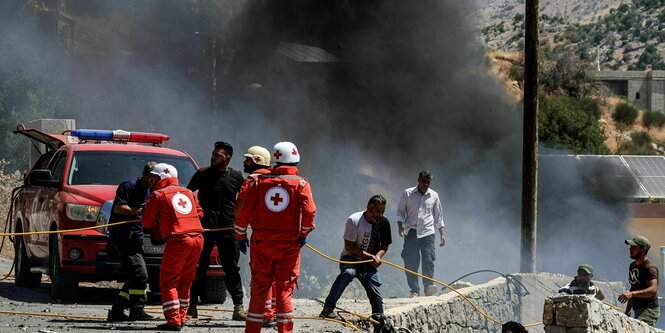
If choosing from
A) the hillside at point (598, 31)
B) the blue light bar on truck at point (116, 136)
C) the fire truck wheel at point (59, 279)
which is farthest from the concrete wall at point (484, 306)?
the hillside at point (598, 31)

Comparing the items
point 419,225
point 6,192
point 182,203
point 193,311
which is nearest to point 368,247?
point 193,311

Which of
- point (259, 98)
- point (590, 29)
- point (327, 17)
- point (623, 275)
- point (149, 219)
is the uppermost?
point (590, 29)

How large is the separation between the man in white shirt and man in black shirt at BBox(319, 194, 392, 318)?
132 inches

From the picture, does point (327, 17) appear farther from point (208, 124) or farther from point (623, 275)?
point (623, 275)

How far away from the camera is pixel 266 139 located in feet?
98.0

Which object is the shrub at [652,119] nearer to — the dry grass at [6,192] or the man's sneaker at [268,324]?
the dry grass at [6,192]

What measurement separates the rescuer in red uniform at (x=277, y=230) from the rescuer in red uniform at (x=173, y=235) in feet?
2.87

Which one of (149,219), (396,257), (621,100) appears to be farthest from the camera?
(621,100)

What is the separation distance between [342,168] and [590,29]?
6643 cm

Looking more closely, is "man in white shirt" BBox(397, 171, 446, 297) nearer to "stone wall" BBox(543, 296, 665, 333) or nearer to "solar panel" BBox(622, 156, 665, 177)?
"stone wall" BBox(543, 296, 665, 333)

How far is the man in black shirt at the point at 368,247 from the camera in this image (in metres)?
9.75

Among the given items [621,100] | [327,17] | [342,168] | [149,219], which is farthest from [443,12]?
[621,100]

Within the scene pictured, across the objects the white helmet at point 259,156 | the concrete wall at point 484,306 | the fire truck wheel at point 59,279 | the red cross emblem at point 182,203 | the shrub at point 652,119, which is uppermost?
the shrub at point 652,119

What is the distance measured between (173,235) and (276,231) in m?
1.13
